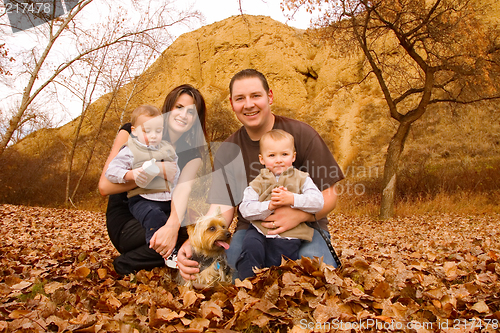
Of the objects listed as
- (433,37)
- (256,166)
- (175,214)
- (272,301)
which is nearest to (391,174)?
(433,37)

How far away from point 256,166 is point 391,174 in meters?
10.5

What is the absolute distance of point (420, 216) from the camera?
1216 centimetres

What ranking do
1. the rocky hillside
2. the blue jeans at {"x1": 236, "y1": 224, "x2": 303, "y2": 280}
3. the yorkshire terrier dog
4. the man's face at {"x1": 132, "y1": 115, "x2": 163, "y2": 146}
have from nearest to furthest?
the blue jeans at {"x1": 236, "y1": 224, "x2": 303, "y2": 280} < the yorkshire terrier dog < the man's face at {"x1": 132, "y1": 115, "x2": 163, "y2": 146} < the rocky hillside

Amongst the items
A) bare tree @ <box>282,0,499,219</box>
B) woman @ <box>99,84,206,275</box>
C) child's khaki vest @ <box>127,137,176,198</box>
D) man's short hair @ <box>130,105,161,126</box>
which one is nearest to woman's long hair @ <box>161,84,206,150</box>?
woman @ <box>99,84,206,275</box>

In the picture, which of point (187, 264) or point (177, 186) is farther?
point (177, 186)

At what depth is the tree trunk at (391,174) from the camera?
12344 millimetres

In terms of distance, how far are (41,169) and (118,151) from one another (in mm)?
19292

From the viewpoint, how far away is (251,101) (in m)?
3.28

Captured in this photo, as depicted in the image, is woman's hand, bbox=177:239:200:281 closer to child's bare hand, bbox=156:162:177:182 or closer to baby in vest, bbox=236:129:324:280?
baby in vest, bbox=236:129:324:280

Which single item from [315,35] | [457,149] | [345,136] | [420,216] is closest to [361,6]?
[315,35]

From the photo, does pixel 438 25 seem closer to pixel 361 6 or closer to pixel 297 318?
pixel 361 6

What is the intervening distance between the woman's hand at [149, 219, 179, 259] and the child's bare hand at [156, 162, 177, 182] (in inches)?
23.1

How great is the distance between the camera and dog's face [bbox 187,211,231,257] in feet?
9.59

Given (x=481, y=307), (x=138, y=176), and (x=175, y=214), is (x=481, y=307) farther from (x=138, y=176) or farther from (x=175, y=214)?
(x=138, y=176)
